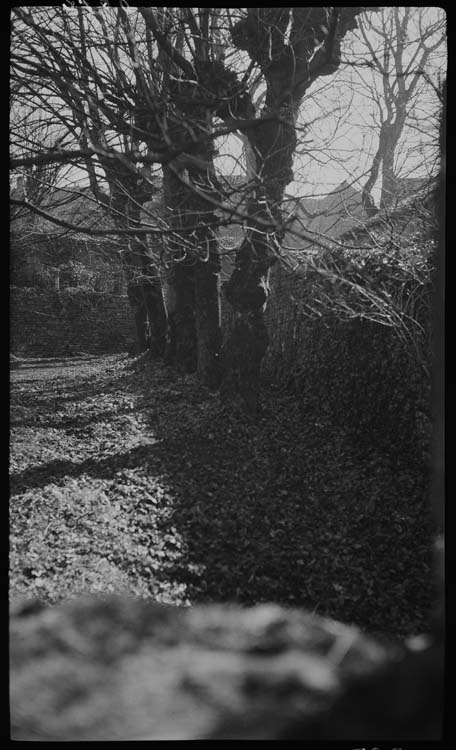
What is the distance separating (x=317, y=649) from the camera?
1470 mm

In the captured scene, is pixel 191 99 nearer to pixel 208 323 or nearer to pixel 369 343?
pixel 369 343

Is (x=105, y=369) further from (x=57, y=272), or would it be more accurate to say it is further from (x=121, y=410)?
(x=57, y=272)

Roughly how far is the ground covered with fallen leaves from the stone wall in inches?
422

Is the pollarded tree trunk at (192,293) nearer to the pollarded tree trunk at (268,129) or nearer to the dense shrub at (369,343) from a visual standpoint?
the pollarded tree trunk at (268,129)

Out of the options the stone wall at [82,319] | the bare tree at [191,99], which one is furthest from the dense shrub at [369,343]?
the stone wall at [82,319]

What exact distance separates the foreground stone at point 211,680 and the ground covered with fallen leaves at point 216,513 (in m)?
1.48

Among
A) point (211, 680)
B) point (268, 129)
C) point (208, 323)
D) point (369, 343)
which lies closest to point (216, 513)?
point (211, 680)

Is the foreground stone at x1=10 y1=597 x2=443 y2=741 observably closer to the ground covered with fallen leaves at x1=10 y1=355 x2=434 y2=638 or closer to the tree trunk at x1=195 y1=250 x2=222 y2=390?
the ground covered with fallen leaves at x1=10 y1=355 x2=434 y2=638

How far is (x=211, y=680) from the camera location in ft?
4.55

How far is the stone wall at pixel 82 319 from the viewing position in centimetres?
1788

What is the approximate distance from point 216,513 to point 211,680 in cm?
361

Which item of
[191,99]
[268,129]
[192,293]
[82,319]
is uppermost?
[268,129]

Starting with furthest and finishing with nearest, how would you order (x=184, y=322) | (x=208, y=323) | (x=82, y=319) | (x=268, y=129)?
(x=82, y=319) < (x=184, y=322) < (x=208, y=323) < (x=268, y=129)
